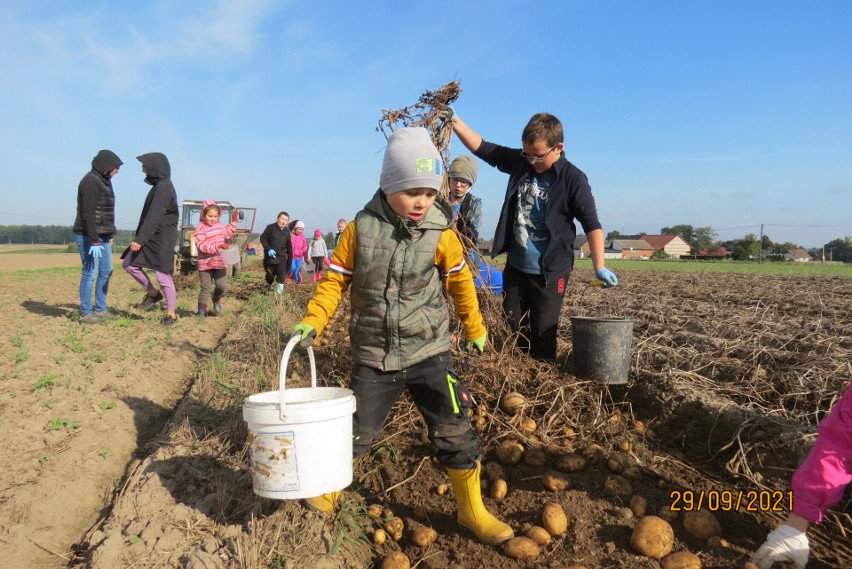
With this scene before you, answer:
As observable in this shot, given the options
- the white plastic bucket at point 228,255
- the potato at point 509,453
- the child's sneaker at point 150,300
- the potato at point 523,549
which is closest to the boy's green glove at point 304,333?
the potato at point 523,549

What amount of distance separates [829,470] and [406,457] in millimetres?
1716

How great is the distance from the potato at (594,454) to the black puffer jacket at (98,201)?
5190mm

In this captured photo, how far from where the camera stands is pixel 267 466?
6.33ft

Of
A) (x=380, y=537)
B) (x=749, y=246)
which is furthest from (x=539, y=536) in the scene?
(x=749, y=246)

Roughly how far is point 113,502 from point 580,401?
2379 millimetres

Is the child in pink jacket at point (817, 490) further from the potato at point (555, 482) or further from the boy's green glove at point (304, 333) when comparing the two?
the boy's green glove at point (304, 333)

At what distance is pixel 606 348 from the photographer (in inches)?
129

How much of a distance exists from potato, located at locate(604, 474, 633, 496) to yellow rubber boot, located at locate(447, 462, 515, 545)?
1.58 feet

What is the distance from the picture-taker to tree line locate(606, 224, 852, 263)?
5894 centimetres

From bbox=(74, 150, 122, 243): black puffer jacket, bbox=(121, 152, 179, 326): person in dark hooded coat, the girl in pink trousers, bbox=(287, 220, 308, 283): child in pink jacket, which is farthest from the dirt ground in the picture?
the girl in pink trousers

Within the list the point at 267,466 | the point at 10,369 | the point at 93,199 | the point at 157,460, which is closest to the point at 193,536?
the point at 267,466

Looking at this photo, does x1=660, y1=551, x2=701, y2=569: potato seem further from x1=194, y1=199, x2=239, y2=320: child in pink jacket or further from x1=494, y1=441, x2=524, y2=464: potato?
x1=194, y1=199, x2=239, y2=320: child in pink jacket

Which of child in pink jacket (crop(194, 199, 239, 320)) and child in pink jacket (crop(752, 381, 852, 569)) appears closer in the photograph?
child in pink jacket (crop(752, 381, 852, 569))
